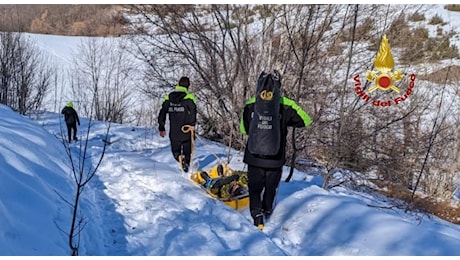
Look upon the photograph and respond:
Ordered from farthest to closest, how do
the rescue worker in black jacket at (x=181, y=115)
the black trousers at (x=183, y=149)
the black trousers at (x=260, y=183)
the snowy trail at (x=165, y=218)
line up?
the black trousers at (x=183, y=149) → the rescue worker in black jacket at (x=181, y=115) → the black trousers at (x=260, y=183) → the snowy trail at (x=165, y=218)

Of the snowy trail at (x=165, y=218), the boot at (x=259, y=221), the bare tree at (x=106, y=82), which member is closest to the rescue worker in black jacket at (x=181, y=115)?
the snowy trail at (x=165, y=218)

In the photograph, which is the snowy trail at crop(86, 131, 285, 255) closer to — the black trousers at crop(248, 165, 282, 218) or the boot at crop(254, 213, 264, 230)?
the boot at crop(254, 213, 264, 230)

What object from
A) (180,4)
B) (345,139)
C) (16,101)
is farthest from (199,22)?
(16,101)

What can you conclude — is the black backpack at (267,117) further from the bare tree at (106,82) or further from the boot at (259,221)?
the bare tree at (106,82)

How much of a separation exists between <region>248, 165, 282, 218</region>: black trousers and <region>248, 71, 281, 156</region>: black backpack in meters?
0.29

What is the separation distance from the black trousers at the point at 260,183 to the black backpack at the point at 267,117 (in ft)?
0.94

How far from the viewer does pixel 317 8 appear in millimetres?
9000

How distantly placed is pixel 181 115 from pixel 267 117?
10.3 feet

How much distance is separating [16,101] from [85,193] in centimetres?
1768

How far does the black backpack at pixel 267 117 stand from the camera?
4859mm

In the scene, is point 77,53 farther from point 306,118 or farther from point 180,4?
point 306,118

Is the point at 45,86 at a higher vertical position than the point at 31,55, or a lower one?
lower

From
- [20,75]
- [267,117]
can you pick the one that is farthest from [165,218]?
[20,75]

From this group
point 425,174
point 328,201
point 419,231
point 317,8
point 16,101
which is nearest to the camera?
point 419,231
